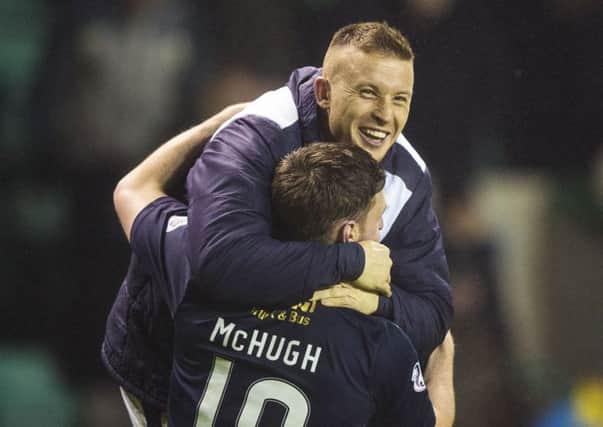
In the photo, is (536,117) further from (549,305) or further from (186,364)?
(186,364)

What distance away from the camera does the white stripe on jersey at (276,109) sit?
1105 millimetres

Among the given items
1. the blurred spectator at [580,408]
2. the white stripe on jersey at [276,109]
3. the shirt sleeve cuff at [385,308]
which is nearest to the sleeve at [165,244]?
the white stripe on jersey at [276,109]

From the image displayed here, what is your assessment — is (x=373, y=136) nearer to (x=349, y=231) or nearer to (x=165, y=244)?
(x=349, y=231)

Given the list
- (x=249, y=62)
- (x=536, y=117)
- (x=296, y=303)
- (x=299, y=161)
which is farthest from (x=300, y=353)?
(x=536, y=117)

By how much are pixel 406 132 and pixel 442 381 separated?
39cm

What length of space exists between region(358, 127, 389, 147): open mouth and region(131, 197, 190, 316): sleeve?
0.79 feet

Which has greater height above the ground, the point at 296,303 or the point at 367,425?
the point at 296,303

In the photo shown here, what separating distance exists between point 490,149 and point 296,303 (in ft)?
2.40

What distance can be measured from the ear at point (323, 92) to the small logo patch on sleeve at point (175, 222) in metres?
0.22

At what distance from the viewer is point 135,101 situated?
1.65 meters

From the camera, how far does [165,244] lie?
1.08 metres

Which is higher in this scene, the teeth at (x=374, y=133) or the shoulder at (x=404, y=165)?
the teeth at (x=374, y=133)

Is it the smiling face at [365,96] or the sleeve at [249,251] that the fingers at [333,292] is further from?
the smiling face at [365,96]

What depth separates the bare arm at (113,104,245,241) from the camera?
3.84ft
